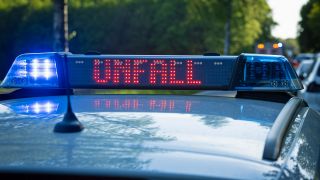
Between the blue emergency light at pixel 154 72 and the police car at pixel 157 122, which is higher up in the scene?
the blue emergency light at pixel 154 72

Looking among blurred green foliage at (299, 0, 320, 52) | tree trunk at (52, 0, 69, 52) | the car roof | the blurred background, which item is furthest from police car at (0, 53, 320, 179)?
blurred green foliage at (299, 0, 320, 52)

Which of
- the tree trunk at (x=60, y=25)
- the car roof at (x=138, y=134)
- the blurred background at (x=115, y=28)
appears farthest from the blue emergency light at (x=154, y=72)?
the blurred background at (x=115, y=28)

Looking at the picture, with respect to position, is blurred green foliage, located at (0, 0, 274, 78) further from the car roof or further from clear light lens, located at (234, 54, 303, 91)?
the car roof

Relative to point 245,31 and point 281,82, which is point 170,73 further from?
point 245,31

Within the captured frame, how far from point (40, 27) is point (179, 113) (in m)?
58.8

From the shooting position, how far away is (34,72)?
3402 mm

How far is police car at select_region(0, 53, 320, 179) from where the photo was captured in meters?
1.74

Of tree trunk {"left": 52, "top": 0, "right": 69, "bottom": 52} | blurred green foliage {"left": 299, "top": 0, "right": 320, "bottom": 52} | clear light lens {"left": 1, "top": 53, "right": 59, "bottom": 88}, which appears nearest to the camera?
clear light lens {"left": 1, "top": 53, "right": 59, "bottom": 88}

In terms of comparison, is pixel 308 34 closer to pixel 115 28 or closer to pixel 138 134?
pixel 115 28

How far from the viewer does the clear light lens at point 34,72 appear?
3379 millimetres

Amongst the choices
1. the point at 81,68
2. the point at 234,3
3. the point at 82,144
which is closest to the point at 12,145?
the point at 82,144

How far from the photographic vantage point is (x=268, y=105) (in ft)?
10.2

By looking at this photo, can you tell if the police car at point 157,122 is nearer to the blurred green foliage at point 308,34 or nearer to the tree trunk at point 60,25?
the tree trunk at point 60,25

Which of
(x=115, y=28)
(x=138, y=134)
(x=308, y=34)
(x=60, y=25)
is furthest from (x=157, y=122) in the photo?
(x=308, y=34)
